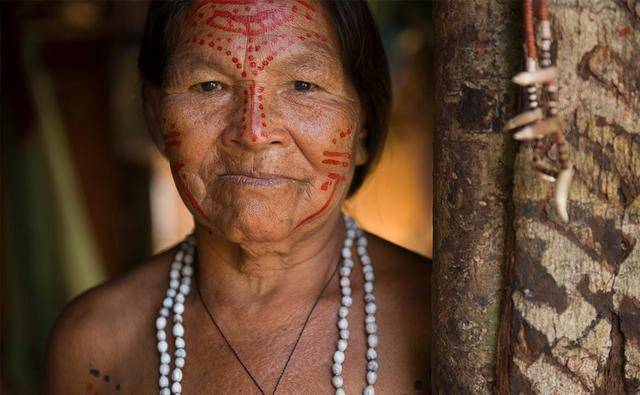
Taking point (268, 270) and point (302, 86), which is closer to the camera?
point (302, 86)

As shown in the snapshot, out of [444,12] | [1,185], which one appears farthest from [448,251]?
[1,185]

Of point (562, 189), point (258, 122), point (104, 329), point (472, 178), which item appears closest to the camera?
point (562, 189)

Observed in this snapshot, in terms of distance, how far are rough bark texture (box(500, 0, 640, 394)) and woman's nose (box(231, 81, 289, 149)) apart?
2.00 ft

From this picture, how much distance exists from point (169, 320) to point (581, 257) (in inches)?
46.1

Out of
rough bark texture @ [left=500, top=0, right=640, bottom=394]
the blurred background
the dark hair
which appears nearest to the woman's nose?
the dark hair

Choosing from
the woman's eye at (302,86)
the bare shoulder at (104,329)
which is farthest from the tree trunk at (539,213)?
the bare shoulder at (104,329)

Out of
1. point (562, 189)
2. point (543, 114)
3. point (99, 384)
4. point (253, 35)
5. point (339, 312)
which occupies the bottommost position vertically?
point (99, 384)

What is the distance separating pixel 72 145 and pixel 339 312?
10.7 ft

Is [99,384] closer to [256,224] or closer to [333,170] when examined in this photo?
[256,224]

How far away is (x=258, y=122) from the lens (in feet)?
5.82

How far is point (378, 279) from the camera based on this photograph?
2.04 meters

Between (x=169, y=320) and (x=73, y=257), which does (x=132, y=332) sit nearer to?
(x=169, y=320)

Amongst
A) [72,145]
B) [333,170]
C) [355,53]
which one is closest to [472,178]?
[333,170]

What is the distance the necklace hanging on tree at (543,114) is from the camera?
1.20 m
